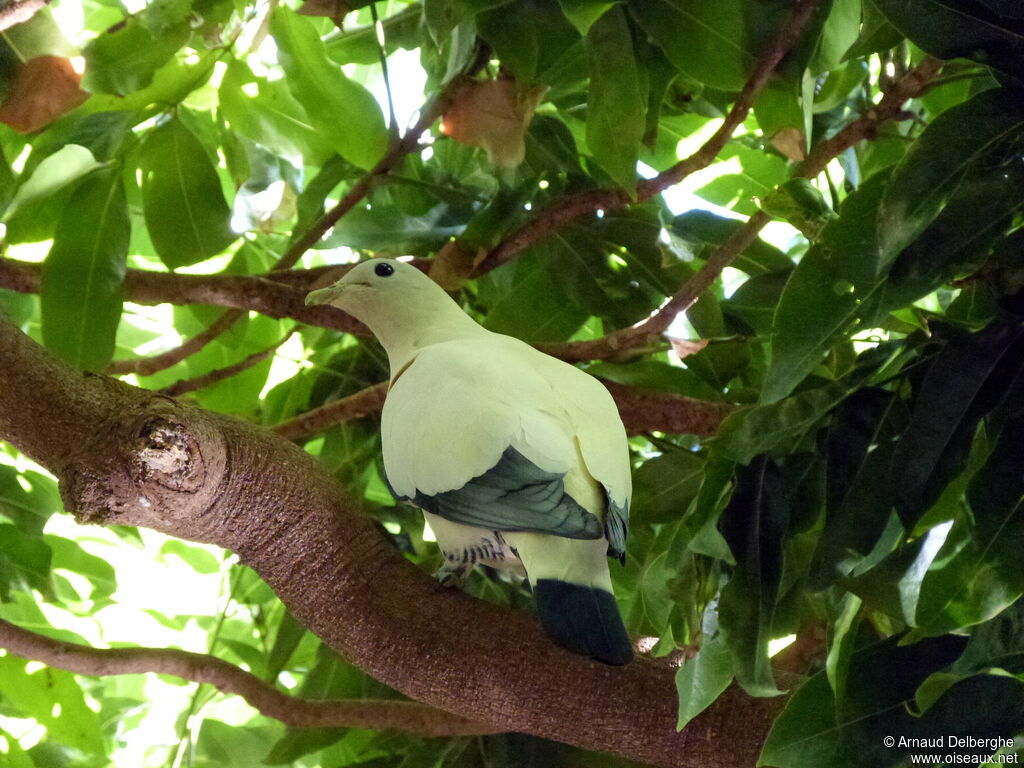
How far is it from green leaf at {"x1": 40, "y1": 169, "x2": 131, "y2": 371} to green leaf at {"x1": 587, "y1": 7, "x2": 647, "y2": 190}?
0.58 m

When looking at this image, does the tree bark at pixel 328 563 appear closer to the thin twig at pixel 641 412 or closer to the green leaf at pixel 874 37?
the thin twig at pixel 641 412

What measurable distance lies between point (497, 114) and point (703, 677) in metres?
0.68

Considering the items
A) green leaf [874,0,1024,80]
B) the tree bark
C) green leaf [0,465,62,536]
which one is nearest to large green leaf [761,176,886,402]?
green leaf [874,0,1024,80]

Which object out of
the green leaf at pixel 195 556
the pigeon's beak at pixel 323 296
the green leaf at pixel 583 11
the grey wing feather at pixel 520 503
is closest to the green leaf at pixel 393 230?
the pigeon's beak at pixel 323 296

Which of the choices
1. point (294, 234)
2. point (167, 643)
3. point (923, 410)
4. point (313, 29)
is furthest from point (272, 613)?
Result: point (923, 410)

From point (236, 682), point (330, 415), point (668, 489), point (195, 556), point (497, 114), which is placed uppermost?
point (497, 114)

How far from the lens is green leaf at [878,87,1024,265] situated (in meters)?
0.80

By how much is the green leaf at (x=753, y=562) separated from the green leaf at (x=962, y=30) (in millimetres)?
361

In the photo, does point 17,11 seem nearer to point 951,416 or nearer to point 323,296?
point 323,296

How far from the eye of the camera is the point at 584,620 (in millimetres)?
877

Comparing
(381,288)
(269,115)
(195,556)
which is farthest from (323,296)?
(195,556)

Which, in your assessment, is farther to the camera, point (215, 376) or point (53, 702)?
point (215, 376)

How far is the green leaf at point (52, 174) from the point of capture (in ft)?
3.93

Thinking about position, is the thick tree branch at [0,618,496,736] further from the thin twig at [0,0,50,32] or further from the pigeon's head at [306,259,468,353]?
the thin twig at [0,0,50,32]
